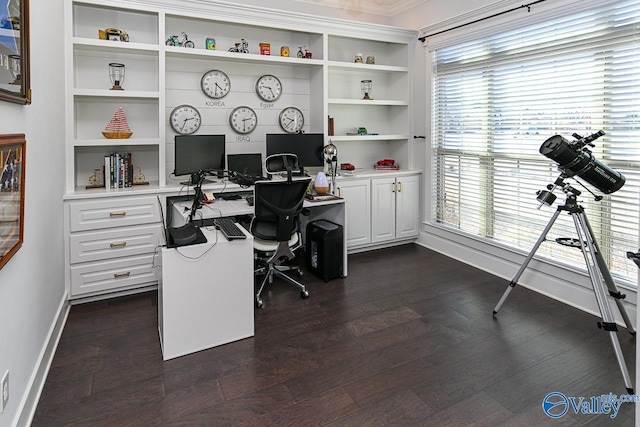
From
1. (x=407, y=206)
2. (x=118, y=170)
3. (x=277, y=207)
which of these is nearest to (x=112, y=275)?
(x=118, y=170)

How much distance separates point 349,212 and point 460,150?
1.35 metres

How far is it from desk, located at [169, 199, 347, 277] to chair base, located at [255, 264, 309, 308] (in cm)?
52

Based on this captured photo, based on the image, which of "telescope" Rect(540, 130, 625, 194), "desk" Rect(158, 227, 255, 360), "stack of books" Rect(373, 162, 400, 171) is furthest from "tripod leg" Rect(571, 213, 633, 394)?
"stack of books" Rect(373, 162, 400, 171)

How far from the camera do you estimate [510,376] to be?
2340 mm

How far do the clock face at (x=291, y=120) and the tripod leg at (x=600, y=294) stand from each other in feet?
9.86

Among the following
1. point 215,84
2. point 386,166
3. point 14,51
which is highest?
point 215,84

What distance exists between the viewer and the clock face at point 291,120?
15.3ft

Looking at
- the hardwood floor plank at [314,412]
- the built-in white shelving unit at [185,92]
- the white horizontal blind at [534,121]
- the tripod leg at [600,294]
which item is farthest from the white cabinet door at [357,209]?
the hardwood floor plank at [314,412]

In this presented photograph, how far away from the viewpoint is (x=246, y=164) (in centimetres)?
420

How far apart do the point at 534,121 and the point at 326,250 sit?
2.12 m

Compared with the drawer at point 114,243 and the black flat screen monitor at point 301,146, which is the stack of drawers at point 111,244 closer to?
the drawer at point 114,243

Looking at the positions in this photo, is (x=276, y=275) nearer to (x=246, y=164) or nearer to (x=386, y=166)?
(x=246, y=164)

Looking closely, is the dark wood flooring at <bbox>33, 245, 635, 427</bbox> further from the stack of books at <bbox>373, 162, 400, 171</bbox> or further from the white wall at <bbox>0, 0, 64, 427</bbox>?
the stack of books at <bbox>373, 162, 400, 171</bbox>

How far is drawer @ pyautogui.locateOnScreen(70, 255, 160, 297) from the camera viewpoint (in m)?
3.31
